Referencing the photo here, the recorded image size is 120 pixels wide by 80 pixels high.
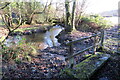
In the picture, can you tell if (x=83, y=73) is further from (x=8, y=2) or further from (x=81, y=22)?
(x=81, y=22)

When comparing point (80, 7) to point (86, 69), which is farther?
Answer: point (80, 7)

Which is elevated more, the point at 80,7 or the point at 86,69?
the point at 80,7

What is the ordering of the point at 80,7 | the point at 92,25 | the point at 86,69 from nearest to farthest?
the point at 86,69, the point at 80,7, the point at 92,25

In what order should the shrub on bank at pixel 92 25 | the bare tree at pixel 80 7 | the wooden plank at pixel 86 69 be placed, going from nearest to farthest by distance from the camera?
the wooden plank at pixel 86 69, the bare tree at pixel 80 7, the shrub on bank at pixel 92 25

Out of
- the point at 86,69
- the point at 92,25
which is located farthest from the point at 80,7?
the point at 86,69

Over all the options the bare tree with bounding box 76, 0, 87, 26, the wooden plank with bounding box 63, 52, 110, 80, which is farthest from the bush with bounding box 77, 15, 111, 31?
the wooden plank with bounding box 63, 52, 110, 80

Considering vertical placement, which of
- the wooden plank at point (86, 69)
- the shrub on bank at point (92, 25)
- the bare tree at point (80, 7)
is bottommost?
the wooden plank at point (86, 69)

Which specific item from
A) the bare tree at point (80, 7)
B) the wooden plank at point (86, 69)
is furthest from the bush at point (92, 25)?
the wooden plank at point (86, 69)

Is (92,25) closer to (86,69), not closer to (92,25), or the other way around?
(92,25)

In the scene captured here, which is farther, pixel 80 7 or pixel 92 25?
pixel 92 25

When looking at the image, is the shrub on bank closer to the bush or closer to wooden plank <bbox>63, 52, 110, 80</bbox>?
the bush

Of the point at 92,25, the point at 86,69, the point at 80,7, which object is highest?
the point at 80,7

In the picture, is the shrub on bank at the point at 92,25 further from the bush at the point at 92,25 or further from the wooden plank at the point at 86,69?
the wooden plank at the point at 86,69

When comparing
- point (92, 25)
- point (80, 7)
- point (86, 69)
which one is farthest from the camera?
point (92, 25)
